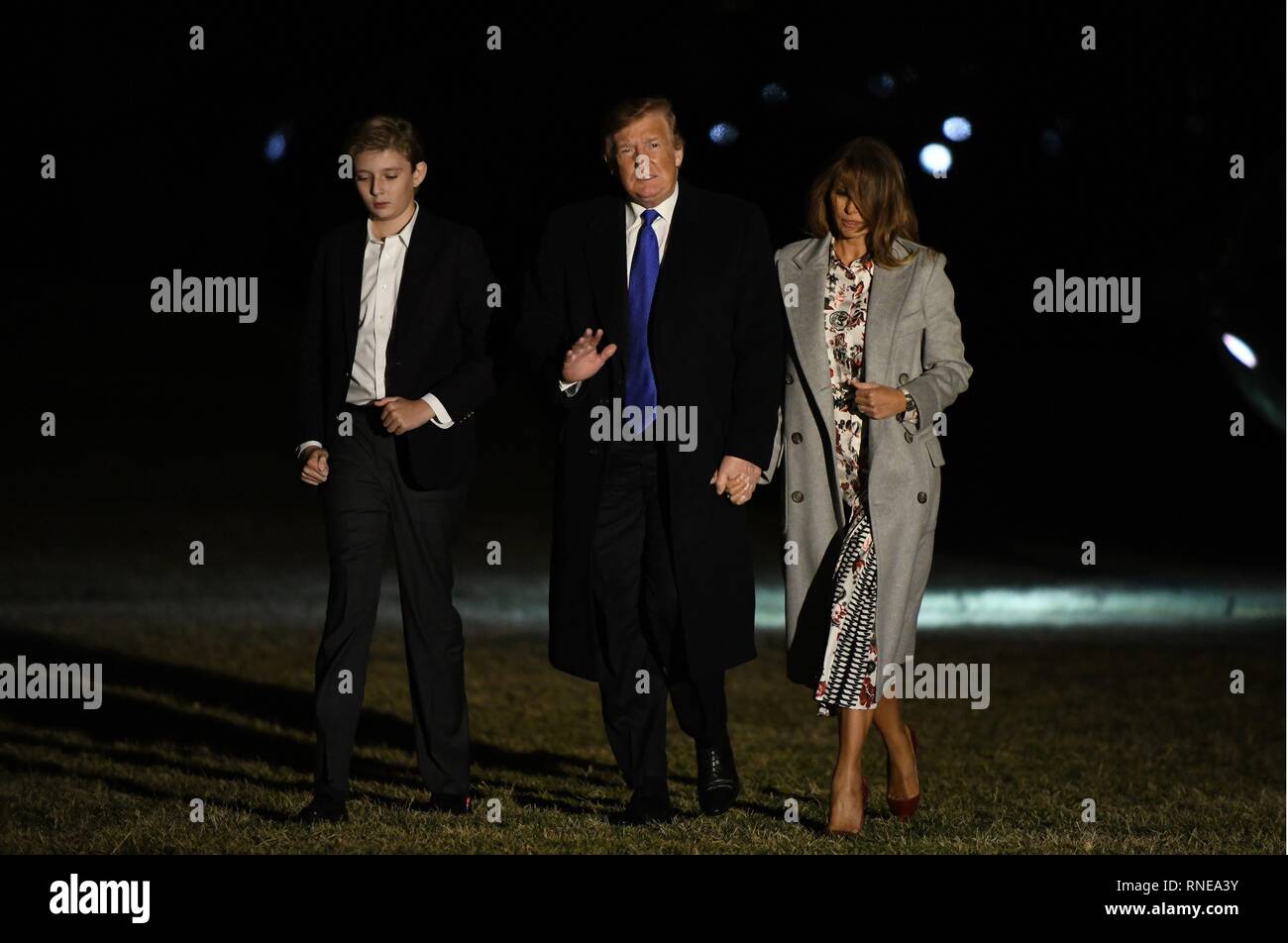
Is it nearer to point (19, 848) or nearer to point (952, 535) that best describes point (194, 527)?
point (952, 535)

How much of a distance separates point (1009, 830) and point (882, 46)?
11968mm

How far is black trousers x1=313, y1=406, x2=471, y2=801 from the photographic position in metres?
5.93

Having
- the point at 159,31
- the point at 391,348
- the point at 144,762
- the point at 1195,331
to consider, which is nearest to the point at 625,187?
the point at 391,348

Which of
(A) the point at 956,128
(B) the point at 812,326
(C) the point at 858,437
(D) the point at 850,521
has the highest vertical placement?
(A) the point at 956,128

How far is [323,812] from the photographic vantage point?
235 inches

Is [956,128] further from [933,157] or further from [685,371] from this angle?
[685,371]

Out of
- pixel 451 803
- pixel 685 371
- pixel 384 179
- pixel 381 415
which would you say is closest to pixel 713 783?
pixel 451 803

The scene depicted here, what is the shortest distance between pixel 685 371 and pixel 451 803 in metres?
1.48

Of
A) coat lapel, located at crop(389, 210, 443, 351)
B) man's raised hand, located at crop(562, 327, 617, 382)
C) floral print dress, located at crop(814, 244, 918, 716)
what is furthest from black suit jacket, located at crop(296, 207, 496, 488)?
floral print dress, located at crop(814, 244, 918, 716)

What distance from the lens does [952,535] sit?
17.4m

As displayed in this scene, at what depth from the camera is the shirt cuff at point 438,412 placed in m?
5.85

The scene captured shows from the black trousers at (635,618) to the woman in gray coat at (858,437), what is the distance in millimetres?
365

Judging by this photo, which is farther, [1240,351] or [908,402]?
[1240,351]

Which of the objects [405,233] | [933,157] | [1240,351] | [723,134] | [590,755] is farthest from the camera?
[723,134]
